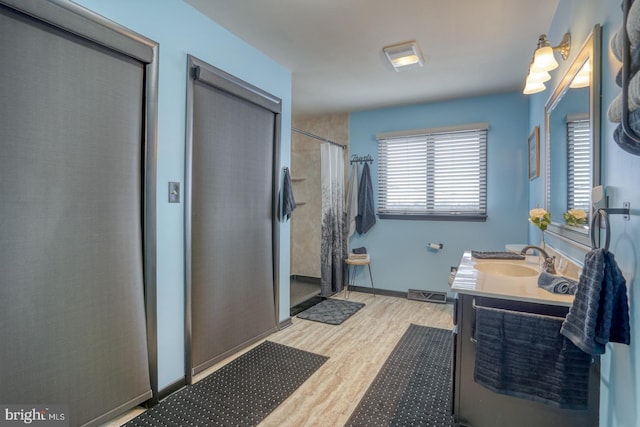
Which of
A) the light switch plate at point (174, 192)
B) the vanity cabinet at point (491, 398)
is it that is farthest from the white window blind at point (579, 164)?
the light switch plate at point (174, 192)

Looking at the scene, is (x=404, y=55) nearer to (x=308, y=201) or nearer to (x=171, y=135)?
(x=171, y=135)

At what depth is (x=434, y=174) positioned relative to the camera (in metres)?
3.86

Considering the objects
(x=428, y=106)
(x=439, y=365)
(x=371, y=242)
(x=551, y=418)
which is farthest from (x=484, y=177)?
(x=551, y=418)

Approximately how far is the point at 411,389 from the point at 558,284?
1118 millimetres

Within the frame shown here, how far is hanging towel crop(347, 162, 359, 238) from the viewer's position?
4.24 meters

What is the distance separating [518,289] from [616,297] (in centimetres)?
54

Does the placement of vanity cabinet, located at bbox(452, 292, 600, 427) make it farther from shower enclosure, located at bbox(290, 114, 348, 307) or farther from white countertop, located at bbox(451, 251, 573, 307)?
shower enclosure, located at bbox(290, 114, 348, 307)

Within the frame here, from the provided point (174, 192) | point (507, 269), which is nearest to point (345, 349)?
point (507, 269)

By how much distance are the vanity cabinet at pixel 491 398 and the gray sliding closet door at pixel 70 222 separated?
169 cm

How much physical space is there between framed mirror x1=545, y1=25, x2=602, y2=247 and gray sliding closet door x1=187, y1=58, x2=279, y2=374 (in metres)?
2.04

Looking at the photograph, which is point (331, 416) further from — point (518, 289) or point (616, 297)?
point (616, 297)

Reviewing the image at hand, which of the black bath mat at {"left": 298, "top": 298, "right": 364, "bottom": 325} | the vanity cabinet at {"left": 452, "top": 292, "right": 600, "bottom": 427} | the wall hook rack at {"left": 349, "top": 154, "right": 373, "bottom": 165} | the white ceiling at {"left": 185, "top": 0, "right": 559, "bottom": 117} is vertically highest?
the white ceiling at {"left": 185, "top": 0, "right": 559, "bottom": 117}

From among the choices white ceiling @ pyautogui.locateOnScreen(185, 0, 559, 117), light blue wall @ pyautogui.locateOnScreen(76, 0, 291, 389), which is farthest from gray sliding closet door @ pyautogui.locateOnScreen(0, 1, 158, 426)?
white ceiling @ pyautogui.locateOnScreen(185, 0, 559, 117)

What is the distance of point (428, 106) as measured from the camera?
390 centimetres
